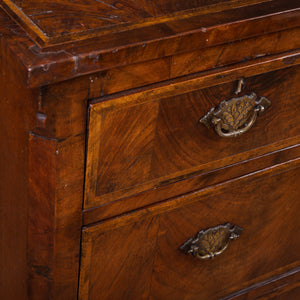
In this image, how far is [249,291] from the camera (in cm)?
123

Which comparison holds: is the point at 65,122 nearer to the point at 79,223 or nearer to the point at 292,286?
the point at 79,223

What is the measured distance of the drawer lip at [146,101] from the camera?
84cm

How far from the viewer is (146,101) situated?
87cm

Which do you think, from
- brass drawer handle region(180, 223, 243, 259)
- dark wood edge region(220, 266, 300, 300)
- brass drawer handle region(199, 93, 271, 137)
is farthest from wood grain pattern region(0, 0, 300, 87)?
dark wood edge region(220, 266, 300, 300)

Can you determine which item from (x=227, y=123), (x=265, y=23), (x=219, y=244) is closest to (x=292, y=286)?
(x=219, y=244)

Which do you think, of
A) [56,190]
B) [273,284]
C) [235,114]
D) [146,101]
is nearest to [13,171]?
[56,190]

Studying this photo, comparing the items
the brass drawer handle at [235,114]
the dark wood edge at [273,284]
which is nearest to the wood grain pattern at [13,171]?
the brass drawer handle at [235,114]

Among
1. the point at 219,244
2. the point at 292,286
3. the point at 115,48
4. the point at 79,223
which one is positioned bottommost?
the point at 292,286

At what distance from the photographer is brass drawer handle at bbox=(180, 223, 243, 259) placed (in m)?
1.07

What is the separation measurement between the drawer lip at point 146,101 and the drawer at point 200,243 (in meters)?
0.05

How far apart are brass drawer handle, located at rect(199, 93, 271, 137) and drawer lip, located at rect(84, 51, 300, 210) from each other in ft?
0.12

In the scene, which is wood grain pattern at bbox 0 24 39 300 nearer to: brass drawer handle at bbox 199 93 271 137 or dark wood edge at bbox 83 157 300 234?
dark wood edge at bbox 83 157 300 234

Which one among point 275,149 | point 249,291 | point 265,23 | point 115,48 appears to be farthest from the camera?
point 249,291

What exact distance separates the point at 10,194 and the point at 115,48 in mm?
276
